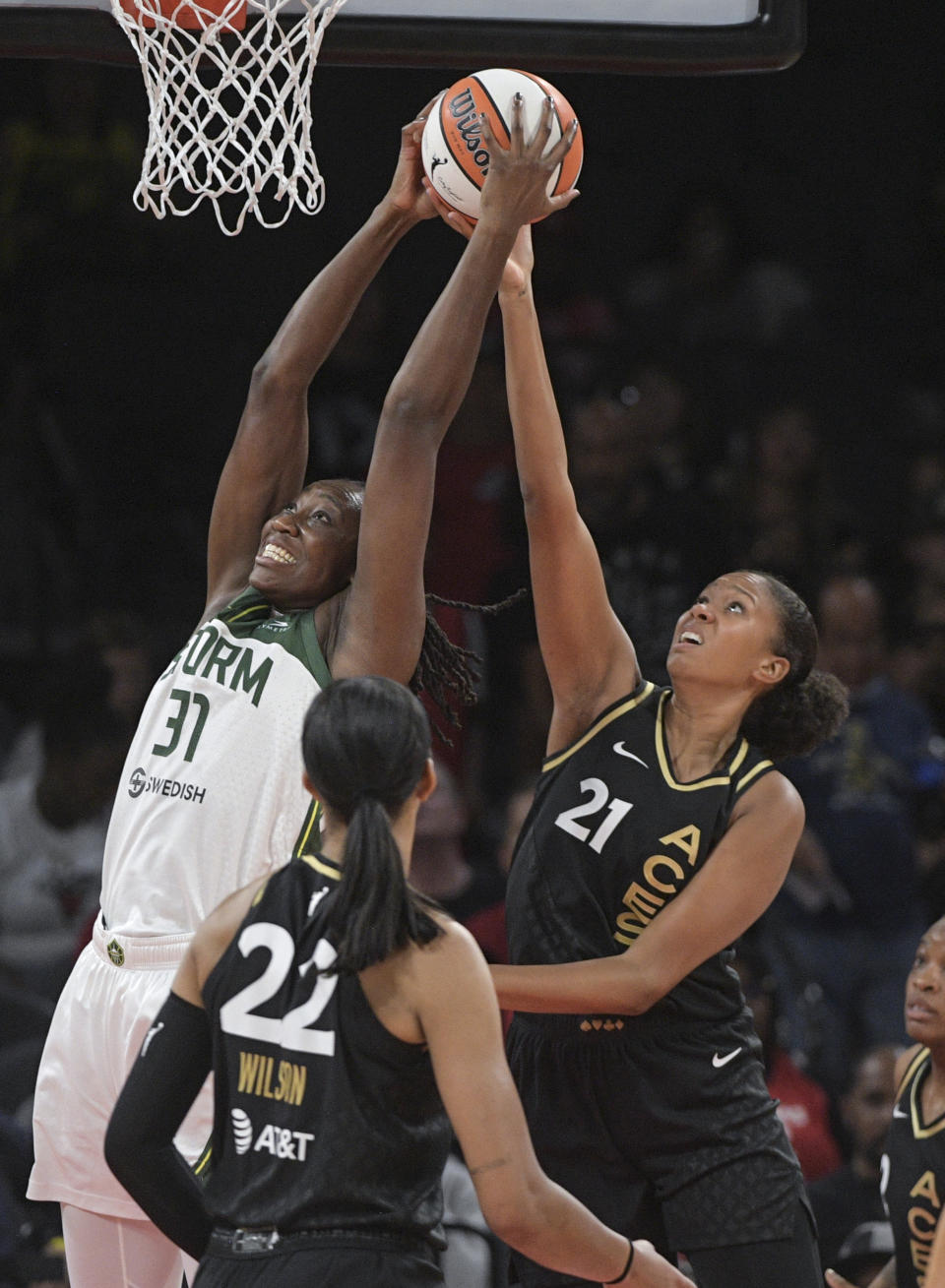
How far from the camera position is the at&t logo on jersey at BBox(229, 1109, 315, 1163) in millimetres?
2322

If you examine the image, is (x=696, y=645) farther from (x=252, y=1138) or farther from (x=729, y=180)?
(x=729, y=180)

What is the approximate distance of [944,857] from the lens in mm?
6660

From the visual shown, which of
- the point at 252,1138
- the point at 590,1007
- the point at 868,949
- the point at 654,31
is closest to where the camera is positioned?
the point at 252,1138

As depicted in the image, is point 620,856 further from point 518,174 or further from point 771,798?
point 518,174

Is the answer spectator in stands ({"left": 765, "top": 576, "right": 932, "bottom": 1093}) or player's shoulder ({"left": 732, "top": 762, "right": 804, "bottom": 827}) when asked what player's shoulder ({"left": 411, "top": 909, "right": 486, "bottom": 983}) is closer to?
player's shoulder ({"left": 732, "top": 762, "right": 804, "bottom": 827})

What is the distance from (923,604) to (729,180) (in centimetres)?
262

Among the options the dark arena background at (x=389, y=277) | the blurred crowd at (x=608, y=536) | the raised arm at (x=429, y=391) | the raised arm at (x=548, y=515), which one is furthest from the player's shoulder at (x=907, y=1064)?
the dark arena background at (x=389, y=277)

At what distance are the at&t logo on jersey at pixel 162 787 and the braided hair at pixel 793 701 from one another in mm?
1164

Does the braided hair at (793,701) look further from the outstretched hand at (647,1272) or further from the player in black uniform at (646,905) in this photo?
the outstretched hand at (647,1272)

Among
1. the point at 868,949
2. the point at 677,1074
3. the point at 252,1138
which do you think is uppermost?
the point at 252,1138

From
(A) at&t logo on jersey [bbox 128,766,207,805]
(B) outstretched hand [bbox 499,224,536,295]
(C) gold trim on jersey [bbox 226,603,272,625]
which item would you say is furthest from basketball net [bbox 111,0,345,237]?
(A) at&t logo on jersey [bbox 128,766,207,805]

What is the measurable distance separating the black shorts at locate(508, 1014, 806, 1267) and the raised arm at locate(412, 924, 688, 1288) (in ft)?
3.51

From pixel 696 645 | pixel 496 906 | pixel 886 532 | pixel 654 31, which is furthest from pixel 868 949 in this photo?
pixel 654 31

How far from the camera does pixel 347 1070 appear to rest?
2.32 m
